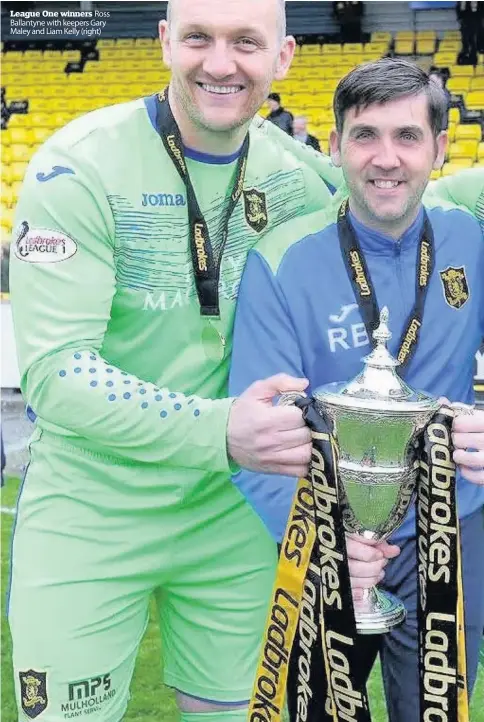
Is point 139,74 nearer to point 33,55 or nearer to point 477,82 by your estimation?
point 33,55

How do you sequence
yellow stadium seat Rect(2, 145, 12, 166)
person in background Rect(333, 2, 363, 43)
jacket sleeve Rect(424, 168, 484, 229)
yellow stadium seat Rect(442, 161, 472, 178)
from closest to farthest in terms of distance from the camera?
jacket sleeve Rect(424, 168, 484, 229) → yellow stadium seat Rect(442, 161, 472, 178) → yellow stadium seat Rect(2, 145, 12, 166) → person in background Rect(333, 2, 363, 43)

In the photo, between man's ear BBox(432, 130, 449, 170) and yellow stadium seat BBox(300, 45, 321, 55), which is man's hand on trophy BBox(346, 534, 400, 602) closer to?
man's ear BBox(432, 130, 449, 170)

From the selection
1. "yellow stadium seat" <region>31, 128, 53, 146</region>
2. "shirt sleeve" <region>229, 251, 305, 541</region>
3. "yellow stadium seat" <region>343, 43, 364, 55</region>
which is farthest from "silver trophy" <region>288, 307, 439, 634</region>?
"yellow stadium seat" <region>343, 43, 364, 55</region>

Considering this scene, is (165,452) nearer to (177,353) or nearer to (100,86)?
(177,353)

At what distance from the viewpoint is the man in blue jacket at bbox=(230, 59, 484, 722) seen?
165 cm

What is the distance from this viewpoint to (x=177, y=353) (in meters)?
1.74

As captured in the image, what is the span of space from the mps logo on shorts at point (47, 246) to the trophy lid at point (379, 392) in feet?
1.47

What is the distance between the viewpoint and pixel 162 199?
167cm

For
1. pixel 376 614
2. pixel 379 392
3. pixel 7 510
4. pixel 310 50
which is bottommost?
pixel 7 510

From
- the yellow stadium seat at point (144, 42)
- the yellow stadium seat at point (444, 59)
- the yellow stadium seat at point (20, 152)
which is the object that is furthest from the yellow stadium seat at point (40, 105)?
the yellow stadium seat at point (444, 59)

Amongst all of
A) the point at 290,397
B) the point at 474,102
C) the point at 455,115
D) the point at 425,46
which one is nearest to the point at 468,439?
the point at 290,397

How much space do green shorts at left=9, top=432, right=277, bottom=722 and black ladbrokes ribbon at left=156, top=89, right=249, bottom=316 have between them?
1.12 feet

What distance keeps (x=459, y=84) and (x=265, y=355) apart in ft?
23.3

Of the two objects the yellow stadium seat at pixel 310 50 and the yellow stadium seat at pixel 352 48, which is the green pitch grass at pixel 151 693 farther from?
the yellow stadium seat at pixel 310 50
